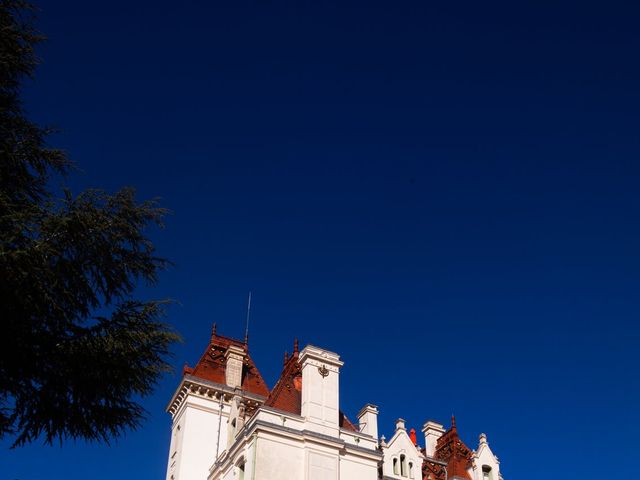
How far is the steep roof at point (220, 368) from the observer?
3781cm

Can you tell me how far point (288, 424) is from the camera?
91.2ft

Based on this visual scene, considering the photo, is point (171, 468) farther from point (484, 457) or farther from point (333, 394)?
point (484, 457)

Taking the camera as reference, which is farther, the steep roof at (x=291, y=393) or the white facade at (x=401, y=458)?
the white facade at (x=401, y=458)

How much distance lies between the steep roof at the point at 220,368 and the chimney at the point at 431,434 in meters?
9.98

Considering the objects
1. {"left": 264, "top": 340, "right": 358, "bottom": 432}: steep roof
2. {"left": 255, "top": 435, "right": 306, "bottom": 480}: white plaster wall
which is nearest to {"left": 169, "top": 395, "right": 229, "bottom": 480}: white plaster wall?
{"left": 264, "top": 340, "right": 358, "bottom": 432}: steep roof

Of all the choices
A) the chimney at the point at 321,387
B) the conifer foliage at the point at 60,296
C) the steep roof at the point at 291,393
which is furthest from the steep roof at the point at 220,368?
the conifer foliage at the point at 60,296

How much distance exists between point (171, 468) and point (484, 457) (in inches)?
674

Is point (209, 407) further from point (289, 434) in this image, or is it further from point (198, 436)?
point (289, 434)

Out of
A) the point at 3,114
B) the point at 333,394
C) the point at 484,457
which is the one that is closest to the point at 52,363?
the point at 3,114

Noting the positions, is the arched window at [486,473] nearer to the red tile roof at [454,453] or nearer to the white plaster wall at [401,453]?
the red tile roof at [454,453]

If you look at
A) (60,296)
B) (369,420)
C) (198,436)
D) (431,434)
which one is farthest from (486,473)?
(60,296)

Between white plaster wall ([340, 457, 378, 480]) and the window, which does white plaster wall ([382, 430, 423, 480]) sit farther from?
the window

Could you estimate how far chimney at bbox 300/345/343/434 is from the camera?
28812 millimetres

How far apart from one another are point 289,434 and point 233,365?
1147 cm
